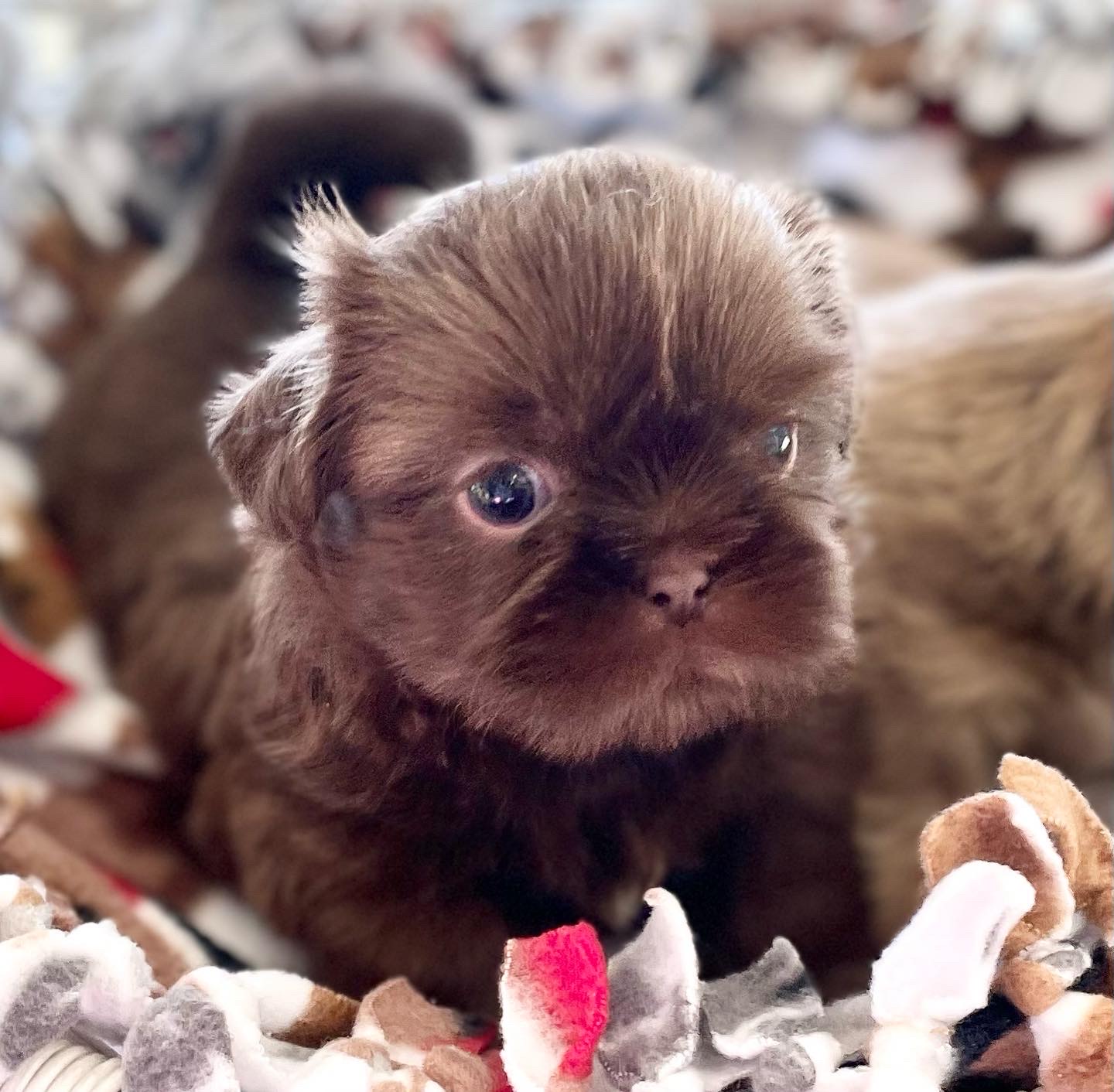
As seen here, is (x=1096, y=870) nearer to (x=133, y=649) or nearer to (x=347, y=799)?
(x=347, y=799)

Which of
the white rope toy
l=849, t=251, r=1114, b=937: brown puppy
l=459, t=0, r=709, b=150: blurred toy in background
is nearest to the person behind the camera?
the white rope toy

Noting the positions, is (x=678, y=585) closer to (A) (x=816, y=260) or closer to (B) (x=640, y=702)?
(B) (x=640, y=702)

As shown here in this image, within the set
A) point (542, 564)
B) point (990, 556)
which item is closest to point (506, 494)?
point (542, 564)

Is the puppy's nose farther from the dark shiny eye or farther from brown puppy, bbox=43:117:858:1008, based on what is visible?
the dark shiny eye

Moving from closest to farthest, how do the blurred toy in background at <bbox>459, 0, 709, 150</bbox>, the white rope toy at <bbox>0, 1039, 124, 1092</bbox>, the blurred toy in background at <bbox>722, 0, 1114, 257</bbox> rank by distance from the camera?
the white rope toy at <bbox>0, 1039, 124, 1092</bbox> < the blurred toy in background at <bbox>722, 0, 1114, 257</bbox> < the blurred toy in background at <bbox>459, 0, 709, 150</bbox>

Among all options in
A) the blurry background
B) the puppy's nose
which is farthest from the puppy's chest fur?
the blurry background

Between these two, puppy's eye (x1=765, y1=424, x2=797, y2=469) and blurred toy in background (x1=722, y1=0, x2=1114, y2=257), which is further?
blurred toy in background (x1=722, y1=0, x2=1114, y2=257)

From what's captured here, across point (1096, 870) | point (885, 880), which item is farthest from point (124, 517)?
point (1096, 870)
